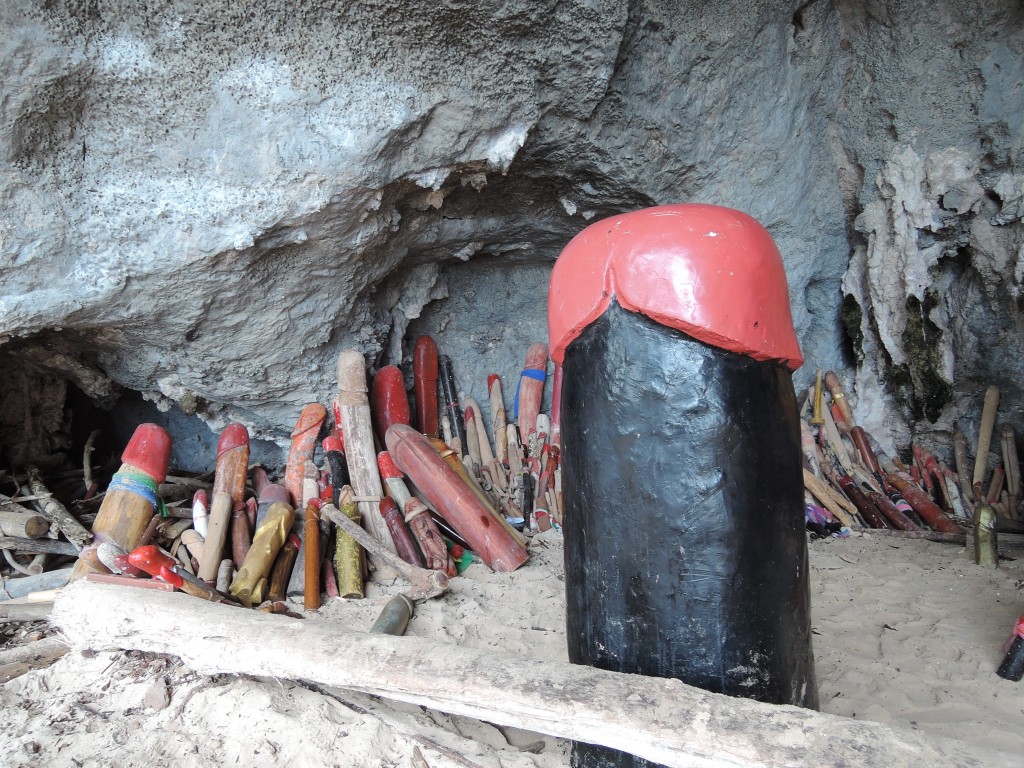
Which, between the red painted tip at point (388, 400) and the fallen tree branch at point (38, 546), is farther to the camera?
the red painted tip at point (388, 400)

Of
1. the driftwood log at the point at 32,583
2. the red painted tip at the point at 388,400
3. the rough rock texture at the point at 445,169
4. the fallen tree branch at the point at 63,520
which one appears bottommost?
the driftwood log at the point at 32,583

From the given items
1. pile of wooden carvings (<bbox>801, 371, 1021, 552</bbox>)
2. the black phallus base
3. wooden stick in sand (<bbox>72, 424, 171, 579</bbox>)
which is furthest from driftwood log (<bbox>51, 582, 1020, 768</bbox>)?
pile of wooden carvings (<bbox>801, 371, 1021, 552</bbox>)

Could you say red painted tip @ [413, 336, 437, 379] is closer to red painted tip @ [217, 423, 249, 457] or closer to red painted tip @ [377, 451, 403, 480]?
red painted tip @ [377, 451, 403, 480]

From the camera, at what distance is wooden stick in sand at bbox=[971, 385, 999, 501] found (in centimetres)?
390

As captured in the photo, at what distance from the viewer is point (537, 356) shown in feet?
16.4

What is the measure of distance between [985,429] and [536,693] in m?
3.88

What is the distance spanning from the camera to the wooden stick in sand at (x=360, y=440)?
3.44 meters

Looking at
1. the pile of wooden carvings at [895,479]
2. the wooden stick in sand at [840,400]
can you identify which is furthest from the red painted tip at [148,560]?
the wooden stick in sand at [840,400]

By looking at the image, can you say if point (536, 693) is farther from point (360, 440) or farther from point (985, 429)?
point (985, 429)

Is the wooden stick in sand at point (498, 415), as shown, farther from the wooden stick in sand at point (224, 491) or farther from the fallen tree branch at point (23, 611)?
the fallen tree branch at point (23, 611)

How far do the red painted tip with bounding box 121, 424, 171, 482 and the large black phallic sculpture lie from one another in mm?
2728

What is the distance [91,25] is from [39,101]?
13.3 inches

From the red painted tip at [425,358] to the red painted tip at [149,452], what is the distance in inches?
69.7

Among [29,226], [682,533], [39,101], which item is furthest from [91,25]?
[682,533]
